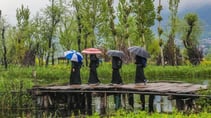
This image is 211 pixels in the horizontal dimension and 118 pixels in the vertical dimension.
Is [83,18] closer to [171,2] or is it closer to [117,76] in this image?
[171,2]

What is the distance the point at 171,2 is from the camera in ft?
156

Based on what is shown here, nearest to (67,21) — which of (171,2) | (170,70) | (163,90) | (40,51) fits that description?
(40,51)

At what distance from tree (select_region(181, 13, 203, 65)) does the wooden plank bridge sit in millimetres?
27982

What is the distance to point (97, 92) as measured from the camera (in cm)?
1850

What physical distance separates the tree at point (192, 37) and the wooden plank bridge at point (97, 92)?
27982 millimetres

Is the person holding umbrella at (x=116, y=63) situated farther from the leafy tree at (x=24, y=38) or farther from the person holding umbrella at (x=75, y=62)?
the leafy tree at (x=24, y=38)

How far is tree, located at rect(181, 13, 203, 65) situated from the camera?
158ft

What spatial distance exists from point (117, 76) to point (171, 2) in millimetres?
28389

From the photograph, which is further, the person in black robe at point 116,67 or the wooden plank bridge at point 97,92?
the person in black robe at point 116,67

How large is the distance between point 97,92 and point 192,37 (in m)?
41.2

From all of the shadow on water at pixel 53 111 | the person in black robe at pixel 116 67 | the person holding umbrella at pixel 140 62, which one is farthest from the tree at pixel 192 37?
the person holding umbrella at pixel 140 62

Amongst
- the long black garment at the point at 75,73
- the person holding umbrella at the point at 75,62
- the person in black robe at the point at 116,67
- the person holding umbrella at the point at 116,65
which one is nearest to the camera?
the person holding umbrella at the point at 116,65

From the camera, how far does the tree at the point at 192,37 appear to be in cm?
4819

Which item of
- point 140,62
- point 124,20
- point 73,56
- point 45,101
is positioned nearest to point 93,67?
point 73,56
